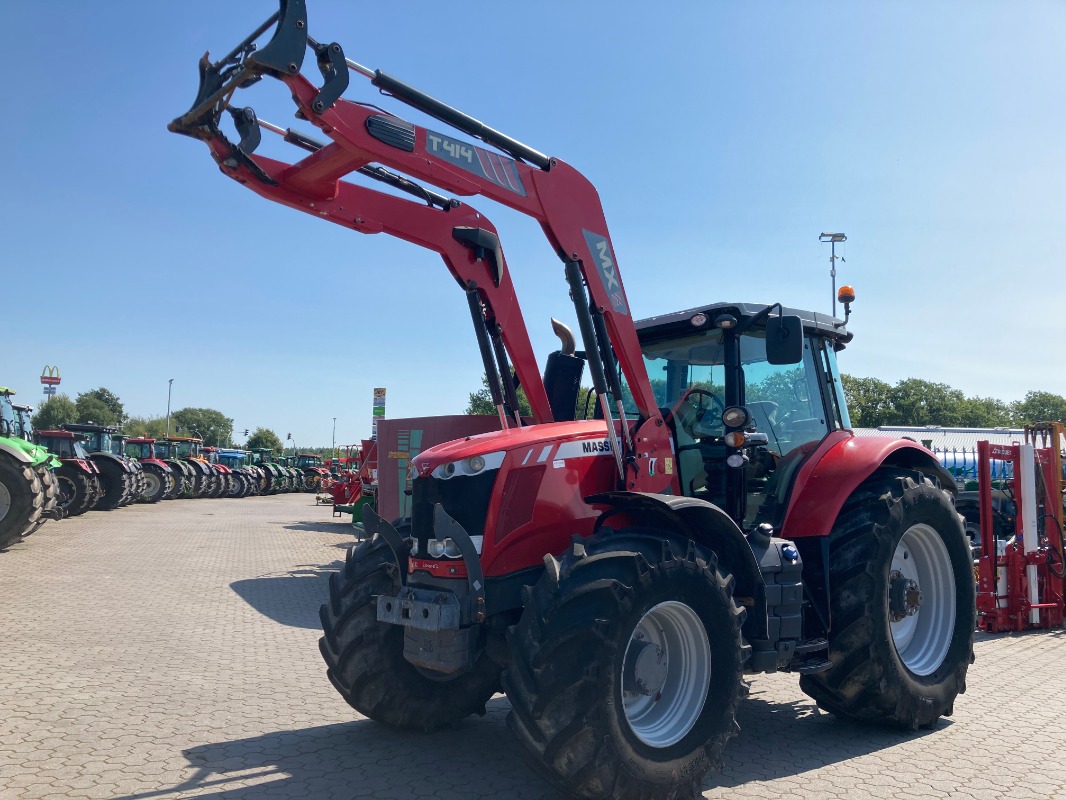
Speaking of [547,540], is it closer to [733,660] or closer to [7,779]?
[733,660]

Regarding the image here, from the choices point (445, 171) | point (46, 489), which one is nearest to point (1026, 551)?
point (445, 171)

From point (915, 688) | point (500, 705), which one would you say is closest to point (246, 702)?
point (500, 705)

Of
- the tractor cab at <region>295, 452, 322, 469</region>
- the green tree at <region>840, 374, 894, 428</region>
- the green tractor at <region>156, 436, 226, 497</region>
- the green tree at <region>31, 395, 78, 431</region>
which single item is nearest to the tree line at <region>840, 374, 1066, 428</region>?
the green tree at <region>840, 374, 894, 428</region>

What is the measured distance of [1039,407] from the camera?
68.3m

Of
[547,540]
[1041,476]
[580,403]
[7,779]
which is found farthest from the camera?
[1041,476]

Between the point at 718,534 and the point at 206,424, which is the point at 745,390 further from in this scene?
the point at 206,424

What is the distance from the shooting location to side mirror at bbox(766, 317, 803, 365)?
16.3ft

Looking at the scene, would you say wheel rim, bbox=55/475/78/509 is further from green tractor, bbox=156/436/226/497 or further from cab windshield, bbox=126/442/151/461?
cab windshield, bbox=126/442/151/461

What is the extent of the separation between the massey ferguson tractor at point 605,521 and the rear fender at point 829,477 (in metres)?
0.01

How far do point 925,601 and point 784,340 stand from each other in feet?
7.91

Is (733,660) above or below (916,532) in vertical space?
below

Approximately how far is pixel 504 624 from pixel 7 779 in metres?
2.52

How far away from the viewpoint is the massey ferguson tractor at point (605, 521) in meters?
3.83

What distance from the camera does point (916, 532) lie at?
5.91 m
